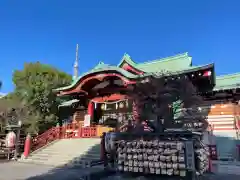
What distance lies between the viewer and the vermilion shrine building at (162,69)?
1377 centimetres

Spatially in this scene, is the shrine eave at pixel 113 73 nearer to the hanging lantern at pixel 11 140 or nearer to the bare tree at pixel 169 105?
the hanging lantern at pixel 11 140

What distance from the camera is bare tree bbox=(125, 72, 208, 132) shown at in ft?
23.1

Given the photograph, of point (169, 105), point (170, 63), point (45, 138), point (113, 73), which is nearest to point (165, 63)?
point (170, 63)

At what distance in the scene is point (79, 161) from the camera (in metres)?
12.5

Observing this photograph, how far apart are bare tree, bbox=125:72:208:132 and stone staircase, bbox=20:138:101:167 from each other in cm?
648

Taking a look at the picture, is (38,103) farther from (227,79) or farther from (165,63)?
(227,79)

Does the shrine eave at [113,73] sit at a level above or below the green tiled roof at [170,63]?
below

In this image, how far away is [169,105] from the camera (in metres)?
7.22

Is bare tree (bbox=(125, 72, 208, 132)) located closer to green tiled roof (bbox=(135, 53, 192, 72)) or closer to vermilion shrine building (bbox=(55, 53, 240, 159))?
vermilion shrine building (bbox=(55, 53, 240, 159))

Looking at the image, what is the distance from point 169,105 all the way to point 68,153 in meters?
9.02

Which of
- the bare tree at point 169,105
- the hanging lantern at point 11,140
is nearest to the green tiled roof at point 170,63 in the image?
the bare tree at point 169,105

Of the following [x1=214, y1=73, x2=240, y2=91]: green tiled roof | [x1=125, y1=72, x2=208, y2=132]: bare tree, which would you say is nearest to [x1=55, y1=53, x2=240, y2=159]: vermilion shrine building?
[x1=214, y1=73, x2=240, y2=91]: green tiled roof

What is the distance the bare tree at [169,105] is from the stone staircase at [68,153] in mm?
6477

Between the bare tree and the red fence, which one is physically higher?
the bare tree
